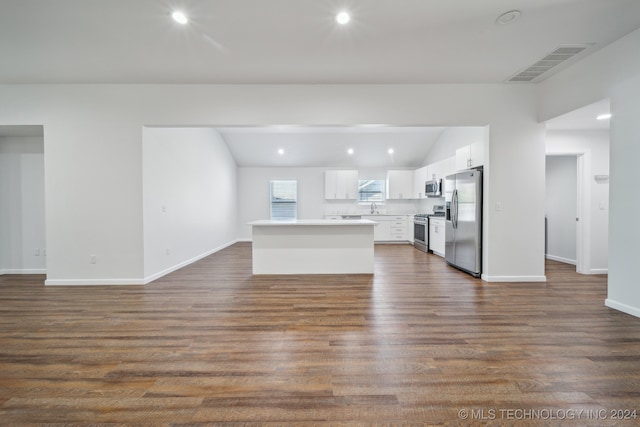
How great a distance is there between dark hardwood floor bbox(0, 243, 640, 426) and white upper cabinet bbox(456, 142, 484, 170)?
2.12 metres

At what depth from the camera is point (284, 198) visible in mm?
9602

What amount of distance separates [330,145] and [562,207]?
221 inches

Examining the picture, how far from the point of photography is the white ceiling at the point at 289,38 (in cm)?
263

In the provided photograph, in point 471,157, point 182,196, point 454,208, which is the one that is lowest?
point 454,208

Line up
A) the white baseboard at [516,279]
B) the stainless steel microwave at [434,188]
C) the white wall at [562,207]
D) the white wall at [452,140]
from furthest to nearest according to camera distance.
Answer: the stainless steel microwave at [434,188], the white wall at [452,140], the white wall at [562,207], the white baseboard at [516,279]

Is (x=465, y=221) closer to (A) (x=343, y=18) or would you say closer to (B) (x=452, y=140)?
(B) (x=452, y=140)

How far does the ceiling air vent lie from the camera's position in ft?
10.9

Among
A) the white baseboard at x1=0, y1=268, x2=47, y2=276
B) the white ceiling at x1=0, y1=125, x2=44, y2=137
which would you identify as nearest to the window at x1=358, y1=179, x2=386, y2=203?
the white ceiling at x1=0, y1=125, x2=44, y2=137

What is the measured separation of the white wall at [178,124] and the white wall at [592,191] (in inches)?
45.5

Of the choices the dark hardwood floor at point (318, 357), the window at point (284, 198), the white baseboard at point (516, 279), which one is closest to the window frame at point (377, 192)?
the window at point (284, 198)

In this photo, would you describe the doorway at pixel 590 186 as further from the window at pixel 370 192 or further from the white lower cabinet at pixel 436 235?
the window at pixel 370 192

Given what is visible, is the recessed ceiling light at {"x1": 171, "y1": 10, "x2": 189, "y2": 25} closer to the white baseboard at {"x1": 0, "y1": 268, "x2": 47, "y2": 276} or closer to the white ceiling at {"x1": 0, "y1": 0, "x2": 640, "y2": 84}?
the white ceiling at {"x1": 0, "y1": 0, "x2": 640, "y2": 84}

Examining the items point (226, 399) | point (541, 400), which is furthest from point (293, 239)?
point (541, 400)

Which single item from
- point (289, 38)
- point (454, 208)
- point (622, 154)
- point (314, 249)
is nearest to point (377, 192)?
point (454, 208)
